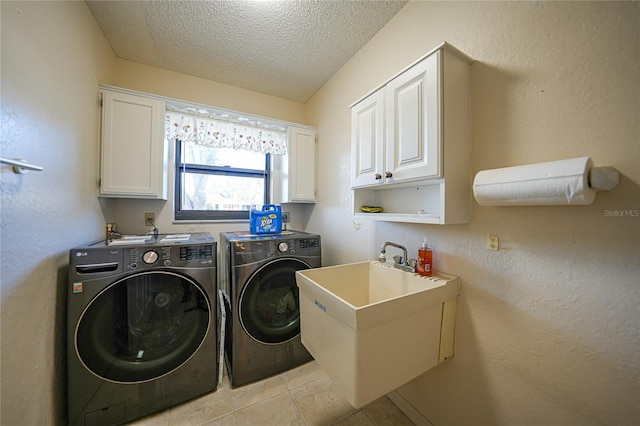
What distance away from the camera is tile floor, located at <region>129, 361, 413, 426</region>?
133 cm

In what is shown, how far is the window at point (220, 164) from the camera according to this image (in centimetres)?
197

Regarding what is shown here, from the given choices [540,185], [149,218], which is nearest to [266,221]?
[149,218]

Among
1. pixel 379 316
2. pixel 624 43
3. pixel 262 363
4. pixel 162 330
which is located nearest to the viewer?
pixel 624 43

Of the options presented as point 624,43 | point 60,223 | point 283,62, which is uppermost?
point 283,62

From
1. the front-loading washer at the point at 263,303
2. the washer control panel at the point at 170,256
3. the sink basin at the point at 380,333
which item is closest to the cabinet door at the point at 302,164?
the front-loading washer at the point at 263,303

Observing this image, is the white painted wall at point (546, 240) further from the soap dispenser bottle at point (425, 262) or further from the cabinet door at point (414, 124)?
the cabinet door at point (414, 124)

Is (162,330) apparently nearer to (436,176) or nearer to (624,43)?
(436,176)

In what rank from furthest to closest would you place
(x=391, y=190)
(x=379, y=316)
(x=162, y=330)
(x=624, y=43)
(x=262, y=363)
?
(x=262, y=363), (x=391, y=190), (x=162, y=330), (x=379, y=316), (x=624, y=43)

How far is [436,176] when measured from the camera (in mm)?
999

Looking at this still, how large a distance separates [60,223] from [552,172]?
2.23 metres

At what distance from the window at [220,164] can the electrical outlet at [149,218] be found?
175 mm

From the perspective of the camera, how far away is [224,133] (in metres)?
2.05

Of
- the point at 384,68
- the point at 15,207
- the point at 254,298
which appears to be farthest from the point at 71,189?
the point at 384,68

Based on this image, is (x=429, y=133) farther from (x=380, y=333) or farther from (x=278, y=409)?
(x=278, y=409)
